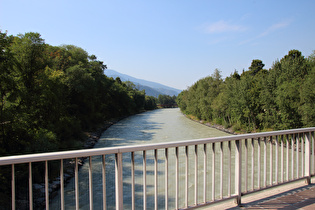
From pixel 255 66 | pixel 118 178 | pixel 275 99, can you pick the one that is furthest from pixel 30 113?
pixel 255 66

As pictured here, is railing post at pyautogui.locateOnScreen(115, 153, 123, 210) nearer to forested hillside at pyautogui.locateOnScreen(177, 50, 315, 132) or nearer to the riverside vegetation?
the riverside vegetation

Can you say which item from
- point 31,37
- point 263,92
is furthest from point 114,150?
point 263,92

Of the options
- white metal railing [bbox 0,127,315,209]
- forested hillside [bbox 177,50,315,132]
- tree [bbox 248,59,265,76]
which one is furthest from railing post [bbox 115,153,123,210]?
tree [bbox 248,59,265,76]

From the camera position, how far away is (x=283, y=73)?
13570 millimetres

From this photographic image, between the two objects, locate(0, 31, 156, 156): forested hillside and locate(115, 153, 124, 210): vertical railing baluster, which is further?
locate(0, 31, 156, 156): forested hillside

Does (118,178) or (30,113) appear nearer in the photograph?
(118,178)

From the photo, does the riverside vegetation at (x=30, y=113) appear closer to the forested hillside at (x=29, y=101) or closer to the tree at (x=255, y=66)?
the forested hillside at (x=29, y=101)

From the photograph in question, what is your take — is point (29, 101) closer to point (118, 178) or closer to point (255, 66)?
point (118, 178)

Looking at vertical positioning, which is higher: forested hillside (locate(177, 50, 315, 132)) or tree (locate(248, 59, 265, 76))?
tree (locate(248, 59, 265, 76))

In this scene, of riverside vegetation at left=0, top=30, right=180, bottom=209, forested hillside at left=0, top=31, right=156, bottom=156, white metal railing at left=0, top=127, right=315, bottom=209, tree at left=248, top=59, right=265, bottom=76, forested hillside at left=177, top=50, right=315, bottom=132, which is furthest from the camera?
tree at left=248, top=59, right=265, bottom=76

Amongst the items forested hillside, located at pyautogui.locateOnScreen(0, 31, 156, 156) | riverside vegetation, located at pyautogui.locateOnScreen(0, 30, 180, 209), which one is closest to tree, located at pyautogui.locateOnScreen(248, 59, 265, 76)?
riverside vegetation, located at pyautogui.locateOnScreen(0, 30, 180, 209)

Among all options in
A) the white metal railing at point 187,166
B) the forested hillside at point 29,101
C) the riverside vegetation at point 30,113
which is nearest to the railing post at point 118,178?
the white metal railing at point 187,166

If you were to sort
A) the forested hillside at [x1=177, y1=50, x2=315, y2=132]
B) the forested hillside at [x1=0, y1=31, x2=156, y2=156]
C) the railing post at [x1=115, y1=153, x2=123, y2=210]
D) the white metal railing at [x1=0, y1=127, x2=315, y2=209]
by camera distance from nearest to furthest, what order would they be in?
the white metal railing at [x1=0, y1=127, x2=315, y2=209] → the railing post at [x1=115, y1=153, x2=123, y2=210] → the forested hillside at [x1=0, y1=31, x2=156, y2=156] → the forested hillside at [x1=177, y1=50, x2=315, y2=132]

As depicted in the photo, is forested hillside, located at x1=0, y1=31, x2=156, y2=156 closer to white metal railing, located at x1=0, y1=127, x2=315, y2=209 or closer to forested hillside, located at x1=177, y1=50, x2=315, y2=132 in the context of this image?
white metal railing, located at x1=0, y1=127, x2=315, y2=209
